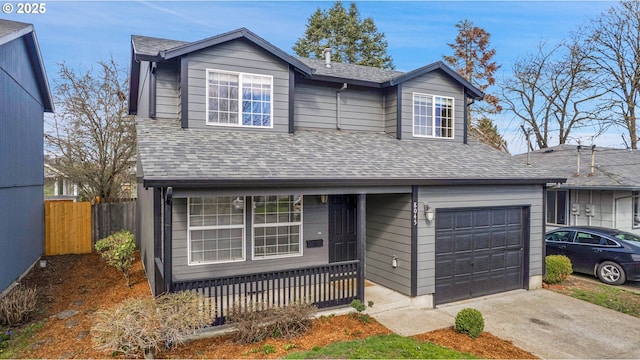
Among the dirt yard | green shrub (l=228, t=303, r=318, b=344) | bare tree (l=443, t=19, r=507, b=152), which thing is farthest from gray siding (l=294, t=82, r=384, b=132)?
bare tree (l=443, t=19, r=507, b=152)

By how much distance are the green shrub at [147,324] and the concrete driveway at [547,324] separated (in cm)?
352

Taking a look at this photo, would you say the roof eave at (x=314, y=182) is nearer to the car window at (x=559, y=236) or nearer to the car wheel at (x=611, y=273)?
the car window at (x=559, y=236)

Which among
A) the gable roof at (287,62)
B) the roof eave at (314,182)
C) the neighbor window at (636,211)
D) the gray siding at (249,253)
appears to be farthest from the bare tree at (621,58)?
the gray siding at (249,253)

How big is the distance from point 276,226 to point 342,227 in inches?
71.3

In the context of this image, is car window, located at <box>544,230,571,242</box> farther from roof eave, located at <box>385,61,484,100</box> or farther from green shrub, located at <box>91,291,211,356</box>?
green shrub, located at <box>91,291,211,356</box>

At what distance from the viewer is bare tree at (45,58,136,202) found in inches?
601

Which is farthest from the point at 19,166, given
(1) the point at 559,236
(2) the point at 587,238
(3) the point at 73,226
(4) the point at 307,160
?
(2) the point at 587,238

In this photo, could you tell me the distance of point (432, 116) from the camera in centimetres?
1049

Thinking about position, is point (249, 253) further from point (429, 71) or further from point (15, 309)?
point (429, 71)

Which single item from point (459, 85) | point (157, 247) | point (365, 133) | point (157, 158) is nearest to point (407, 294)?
point (365, 133)

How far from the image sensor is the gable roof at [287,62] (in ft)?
25.5

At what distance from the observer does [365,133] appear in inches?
397

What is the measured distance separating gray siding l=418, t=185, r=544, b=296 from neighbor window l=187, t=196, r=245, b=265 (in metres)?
3.88

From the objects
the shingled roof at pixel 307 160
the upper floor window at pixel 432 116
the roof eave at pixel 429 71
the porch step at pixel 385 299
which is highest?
the roof eave at pixel 429 71
